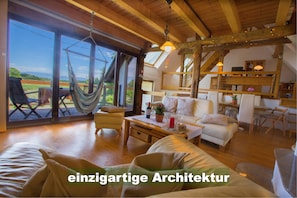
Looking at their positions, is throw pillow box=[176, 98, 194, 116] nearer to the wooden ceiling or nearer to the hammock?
the wooden ceiling

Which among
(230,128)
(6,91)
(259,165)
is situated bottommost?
(259,165)

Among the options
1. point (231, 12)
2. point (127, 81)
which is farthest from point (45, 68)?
point (231, 12)

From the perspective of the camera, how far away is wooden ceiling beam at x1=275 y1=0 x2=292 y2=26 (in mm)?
2172

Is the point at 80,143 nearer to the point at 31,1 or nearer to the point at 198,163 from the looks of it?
the point at 198,163

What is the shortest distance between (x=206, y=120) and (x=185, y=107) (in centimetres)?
70

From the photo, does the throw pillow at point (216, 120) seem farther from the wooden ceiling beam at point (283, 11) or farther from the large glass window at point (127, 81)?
the large glass window at point (127, 81)

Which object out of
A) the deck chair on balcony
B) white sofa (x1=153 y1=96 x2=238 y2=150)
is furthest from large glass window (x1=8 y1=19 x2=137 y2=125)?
white sofa (x1=153 y1=96 x2=238 y2=150)

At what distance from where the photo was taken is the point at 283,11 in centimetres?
235

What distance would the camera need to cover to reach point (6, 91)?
2629 mm

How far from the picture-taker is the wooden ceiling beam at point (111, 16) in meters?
2.57

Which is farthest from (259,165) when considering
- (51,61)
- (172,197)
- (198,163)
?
(51,61)

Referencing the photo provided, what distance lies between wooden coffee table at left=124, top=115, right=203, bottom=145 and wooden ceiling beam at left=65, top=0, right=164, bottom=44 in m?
2.10

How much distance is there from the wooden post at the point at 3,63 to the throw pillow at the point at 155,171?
9.83 ft

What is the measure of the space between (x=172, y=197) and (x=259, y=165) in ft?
7.46
